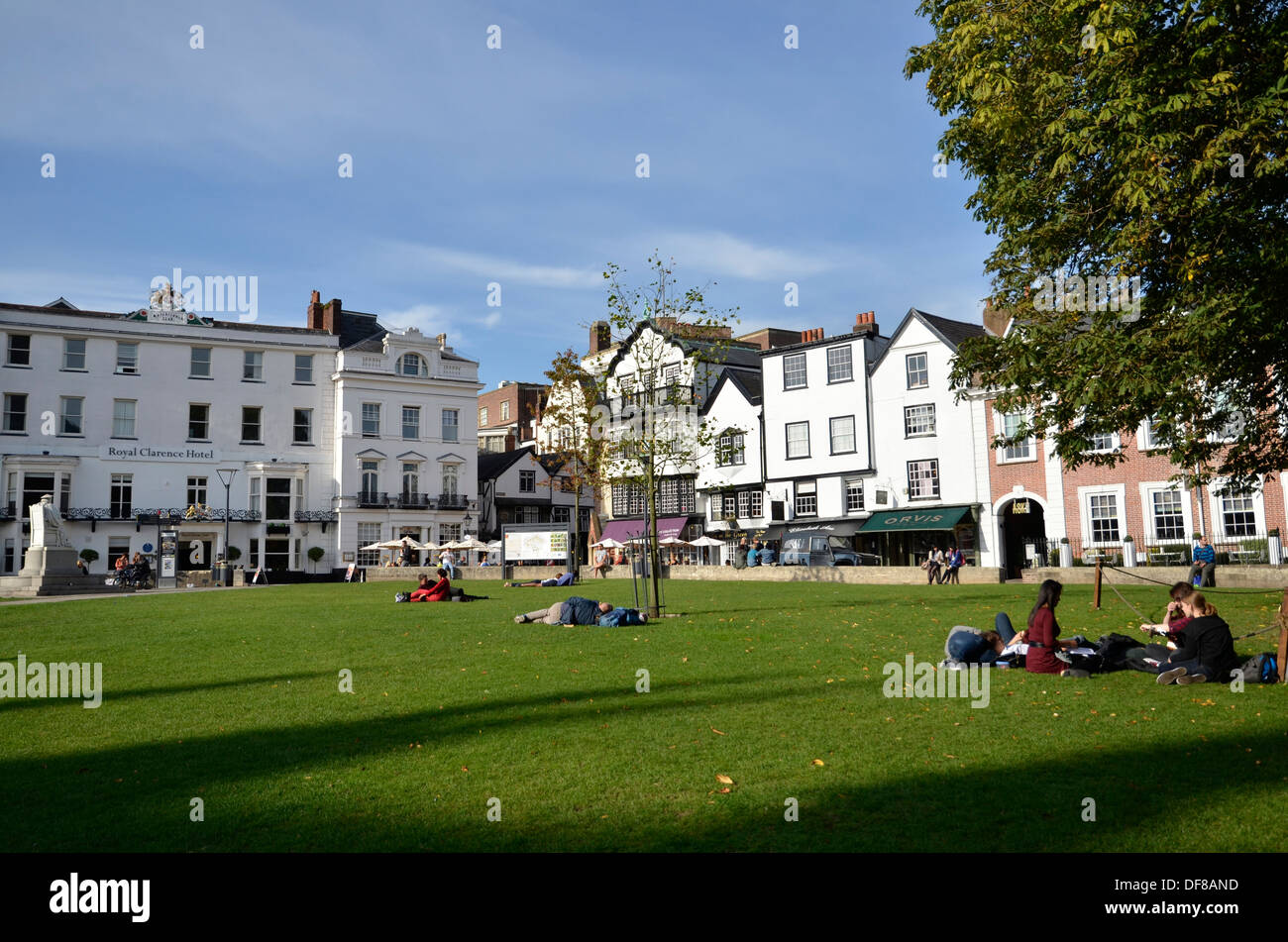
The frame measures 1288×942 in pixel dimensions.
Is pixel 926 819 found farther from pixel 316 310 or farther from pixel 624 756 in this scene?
pixel 316 310

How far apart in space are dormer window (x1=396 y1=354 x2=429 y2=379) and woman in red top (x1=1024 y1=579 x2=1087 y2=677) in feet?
199

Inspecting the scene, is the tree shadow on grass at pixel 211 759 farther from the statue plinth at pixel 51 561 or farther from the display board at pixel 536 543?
the display board at pixel 536 543

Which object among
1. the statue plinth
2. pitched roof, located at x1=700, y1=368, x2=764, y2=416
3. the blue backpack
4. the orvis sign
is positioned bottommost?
the blue backpack

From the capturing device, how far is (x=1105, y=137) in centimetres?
1426

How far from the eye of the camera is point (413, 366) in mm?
68812

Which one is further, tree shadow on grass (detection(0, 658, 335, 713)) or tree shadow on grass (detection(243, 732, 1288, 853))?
tree shadow on grass (detection(0, 658, 335, 713))

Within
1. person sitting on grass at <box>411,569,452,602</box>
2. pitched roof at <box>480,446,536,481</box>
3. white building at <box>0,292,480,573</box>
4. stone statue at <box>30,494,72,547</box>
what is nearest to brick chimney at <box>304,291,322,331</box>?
white building at <box>0,292,480,573</box>

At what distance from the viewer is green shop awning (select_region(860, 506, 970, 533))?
151ft

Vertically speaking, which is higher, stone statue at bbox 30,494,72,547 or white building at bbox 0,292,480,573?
white building at bbox 0,292,480,573

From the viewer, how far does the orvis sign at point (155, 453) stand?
58.3 m

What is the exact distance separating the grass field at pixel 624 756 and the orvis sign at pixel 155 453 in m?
49.9

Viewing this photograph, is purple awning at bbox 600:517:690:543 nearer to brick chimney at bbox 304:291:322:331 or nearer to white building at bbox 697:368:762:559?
white building at bbox 697:368:762:559
